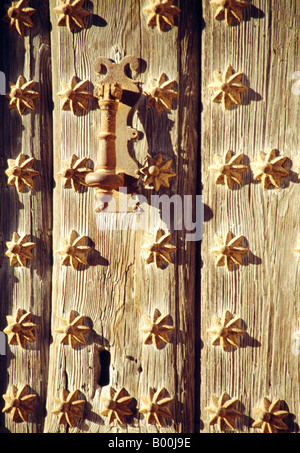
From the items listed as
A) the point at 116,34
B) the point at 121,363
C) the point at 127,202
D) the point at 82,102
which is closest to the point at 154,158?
the point at 127,202

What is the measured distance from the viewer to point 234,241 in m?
0.95

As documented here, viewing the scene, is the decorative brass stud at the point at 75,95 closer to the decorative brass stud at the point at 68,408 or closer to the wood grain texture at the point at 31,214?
the wood grain texture at the point at 31,214

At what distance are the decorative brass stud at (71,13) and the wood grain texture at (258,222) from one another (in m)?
0.33

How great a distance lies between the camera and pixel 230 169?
0.95 m

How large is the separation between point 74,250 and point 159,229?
23cm

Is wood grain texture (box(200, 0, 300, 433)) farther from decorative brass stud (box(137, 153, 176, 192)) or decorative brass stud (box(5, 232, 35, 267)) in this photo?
decorative brass stud (box(5, 232, 35, 267))

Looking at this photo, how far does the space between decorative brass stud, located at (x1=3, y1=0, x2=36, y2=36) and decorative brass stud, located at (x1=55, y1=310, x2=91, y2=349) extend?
30.9 inches

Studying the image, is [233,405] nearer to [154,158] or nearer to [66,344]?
[66,344]

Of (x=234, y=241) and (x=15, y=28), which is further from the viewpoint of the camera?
(x=15, y=28)

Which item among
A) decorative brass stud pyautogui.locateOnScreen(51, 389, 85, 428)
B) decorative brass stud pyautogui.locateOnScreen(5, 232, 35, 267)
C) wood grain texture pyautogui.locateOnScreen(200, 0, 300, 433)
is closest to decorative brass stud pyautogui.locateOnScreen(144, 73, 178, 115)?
wood grain texture pyautogui.locateOnScreen(200, 0, 300, 433)

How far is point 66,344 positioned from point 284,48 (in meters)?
0.94

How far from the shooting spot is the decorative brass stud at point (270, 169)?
3.05 ft

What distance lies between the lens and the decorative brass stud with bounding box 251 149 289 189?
929mm

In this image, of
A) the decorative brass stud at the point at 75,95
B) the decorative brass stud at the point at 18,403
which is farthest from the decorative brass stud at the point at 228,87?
the decorative brass stud at the point at 18,403
